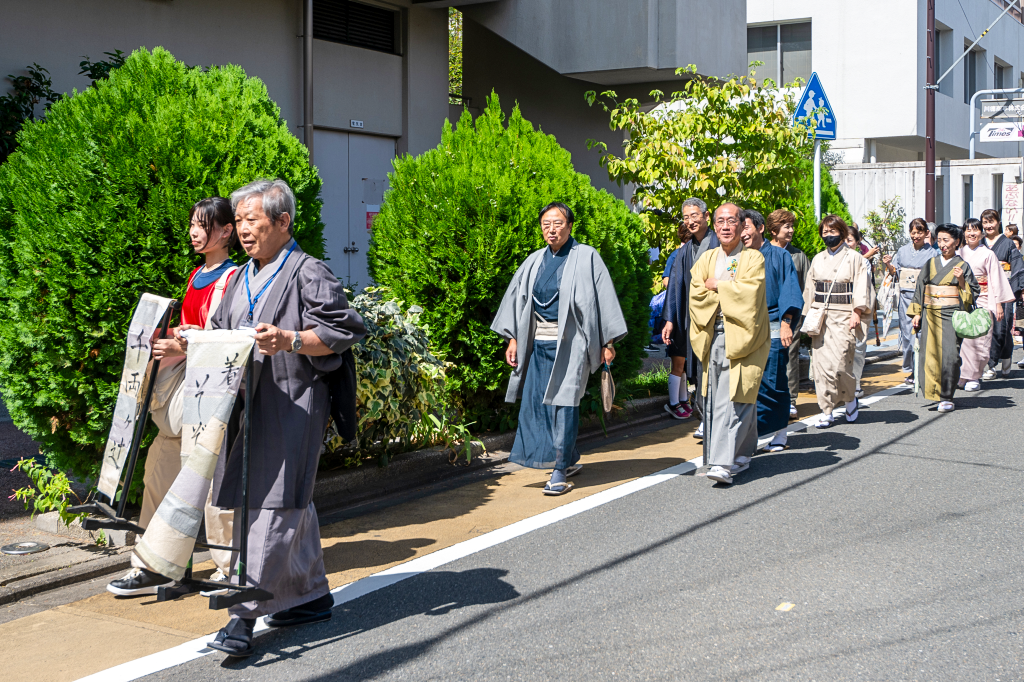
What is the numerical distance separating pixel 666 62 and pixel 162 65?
11422 millimetres

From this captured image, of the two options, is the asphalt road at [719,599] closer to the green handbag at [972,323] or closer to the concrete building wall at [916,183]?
the green handbag at [972,323]

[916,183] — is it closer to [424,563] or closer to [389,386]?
[389,386]

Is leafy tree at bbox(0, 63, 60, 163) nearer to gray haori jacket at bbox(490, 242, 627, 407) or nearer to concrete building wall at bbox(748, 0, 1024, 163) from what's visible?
gray haori jacket at bbox(490, 242, 627, 407)

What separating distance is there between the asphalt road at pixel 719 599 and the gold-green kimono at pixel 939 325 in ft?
10.9

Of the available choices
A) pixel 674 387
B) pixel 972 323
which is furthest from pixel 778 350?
pixel 972 323

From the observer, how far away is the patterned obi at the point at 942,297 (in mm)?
10594

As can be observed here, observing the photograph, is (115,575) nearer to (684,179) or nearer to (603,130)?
(684,179)

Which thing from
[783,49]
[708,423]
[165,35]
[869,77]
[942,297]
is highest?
[783,49]

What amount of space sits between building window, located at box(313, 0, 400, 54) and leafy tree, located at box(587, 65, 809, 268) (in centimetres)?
449

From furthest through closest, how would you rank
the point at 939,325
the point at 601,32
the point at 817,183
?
the point at 601,32, the point at 817,183, the point at 939,325

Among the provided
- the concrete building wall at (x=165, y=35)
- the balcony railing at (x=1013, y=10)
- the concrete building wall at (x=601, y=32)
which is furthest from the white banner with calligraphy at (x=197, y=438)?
the balcony railing at (x=1013, y=10)

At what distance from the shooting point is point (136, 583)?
16.3ft

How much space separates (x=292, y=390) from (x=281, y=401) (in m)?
0.06

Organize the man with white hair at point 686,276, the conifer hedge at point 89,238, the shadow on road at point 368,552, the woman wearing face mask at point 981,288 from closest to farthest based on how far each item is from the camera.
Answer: the conifer hedge at point 89,238, the shadow on road at point 368,552, the man with white hair at point 686,276, the woman wearing face mask at point 981,288
